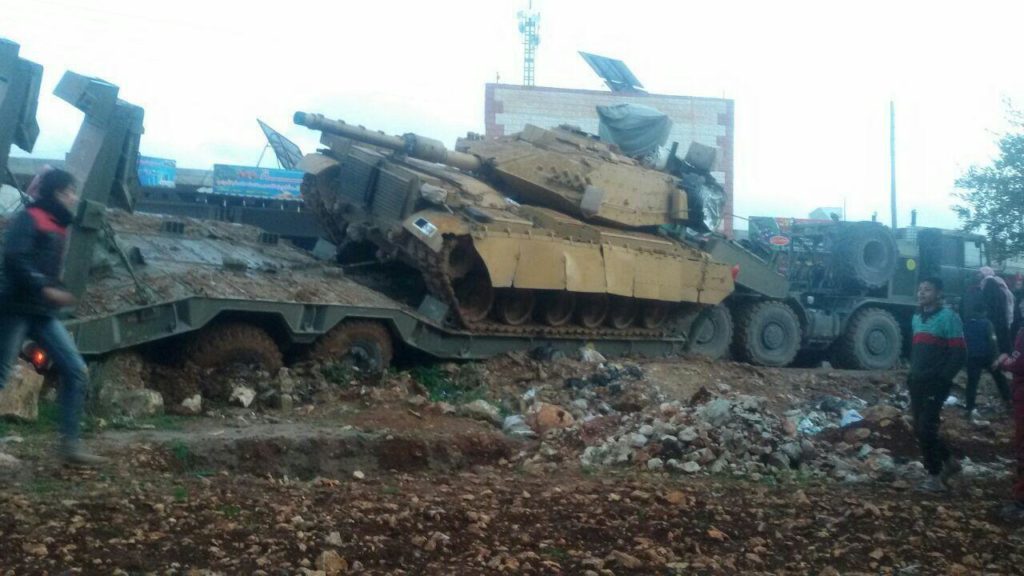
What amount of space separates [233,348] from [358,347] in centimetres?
183

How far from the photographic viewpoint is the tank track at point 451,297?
13547 millimetres

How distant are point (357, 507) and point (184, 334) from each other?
5.15 m

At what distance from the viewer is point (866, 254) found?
65.5 ft

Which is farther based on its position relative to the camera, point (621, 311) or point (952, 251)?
point (952, 251)

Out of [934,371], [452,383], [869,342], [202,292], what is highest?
[202,292]

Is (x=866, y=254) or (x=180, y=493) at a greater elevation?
(x=866, y=254)

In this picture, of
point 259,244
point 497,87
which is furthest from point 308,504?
point 497,87

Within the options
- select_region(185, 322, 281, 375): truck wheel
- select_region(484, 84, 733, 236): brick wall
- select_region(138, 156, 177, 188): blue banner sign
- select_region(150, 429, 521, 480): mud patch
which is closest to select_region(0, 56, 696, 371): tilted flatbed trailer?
select_region(185, 322, 281, 375): truck wheel

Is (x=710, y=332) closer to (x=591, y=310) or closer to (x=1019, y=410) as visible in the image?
(x=591, y=310)

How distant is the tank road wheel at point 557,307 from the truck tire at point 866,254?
262 inches

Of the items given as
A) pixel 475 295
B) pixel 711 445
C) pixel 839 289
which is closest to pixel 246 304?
pixel 475 295

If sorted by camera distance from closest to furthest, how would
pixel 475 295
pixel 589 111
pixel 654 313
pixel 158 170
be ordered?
1. pixel 475 295
2. pixel 654 313
3. pixel 589 111
4. pixel 158 170

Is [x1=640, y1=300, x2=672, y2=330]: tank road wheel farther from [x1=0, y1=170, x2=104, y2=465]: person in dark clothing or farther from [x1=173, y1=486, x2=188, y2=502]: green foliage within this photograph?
[x1=0, y1=170, x2=104, y2=465]: person in dark clothing

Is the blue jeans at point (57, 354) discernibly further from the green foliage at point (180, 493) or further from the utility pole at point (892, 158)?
the utility pole at point (892, 158)
